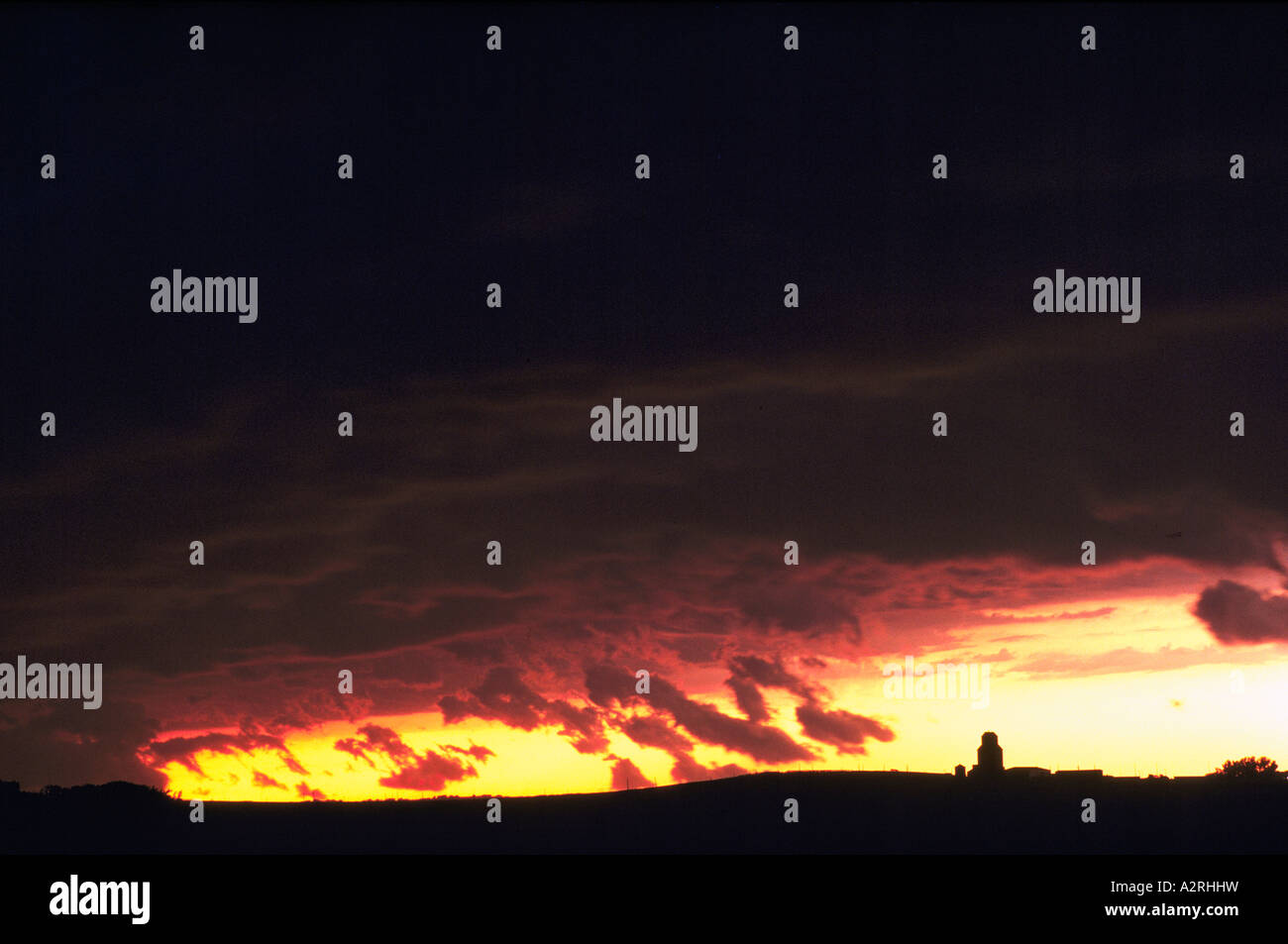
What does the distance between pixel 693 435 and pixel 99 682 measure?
18.1 metres
